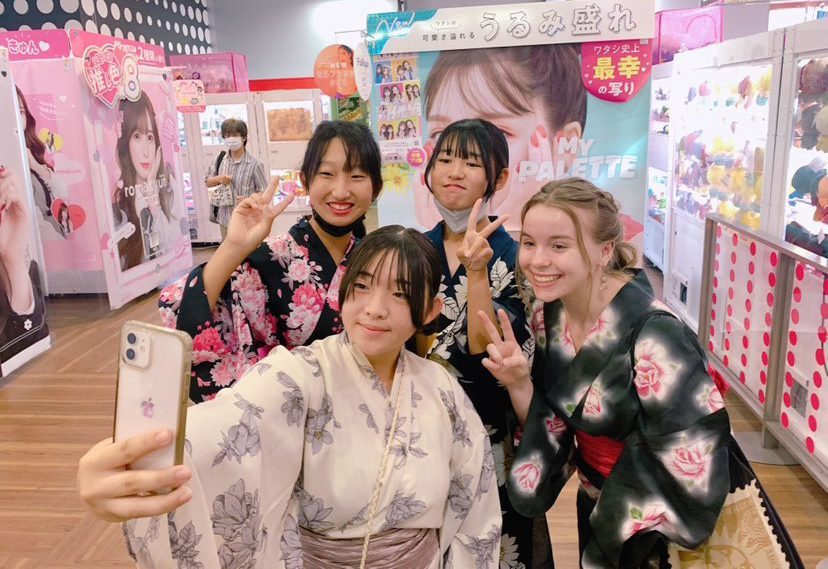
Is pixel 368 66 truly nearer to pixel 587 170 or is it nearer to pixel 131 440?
pixel 587 170

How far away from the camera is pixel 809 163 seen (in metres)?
3.14

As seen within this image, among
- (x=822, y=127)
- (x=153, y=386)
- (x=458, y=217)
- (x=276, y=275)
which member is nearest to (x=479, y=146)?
(x=458, y=217)

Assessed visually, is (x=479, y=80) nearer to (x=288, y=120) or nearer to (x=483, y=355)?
(x=483, y=355)

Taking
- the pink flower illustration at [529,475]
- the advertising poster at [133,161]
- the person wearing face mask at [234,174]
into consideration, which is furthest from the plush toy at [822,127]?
the advertising poster at [133,161]

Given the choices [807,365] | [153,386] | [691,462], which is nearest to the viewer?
[153,386]

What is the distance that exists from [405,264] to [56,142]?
5.42m

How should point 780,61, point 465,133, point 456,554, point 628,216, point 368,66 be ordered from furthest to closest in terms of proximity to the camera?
point 368,66 → point 628,216 → point 780,61 → point 465,133 → point 456,554

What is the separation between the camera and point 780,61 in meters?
3.27

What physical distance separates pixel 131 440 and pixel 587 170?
11.7 ft

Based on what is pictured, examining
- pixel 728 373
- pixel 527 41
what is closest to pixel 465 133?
pixel 527 41

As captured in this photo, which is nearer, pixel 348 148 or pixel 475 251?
pixel 475 251

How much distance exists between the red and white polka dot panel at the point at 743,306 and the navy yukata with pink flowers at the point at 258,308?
2406mm

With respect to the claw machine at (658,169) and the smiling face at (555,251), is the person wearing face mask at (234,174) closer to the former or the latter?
the claw machine at (658,169)

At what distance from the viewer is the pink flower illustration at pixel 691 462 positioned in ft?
4.35
